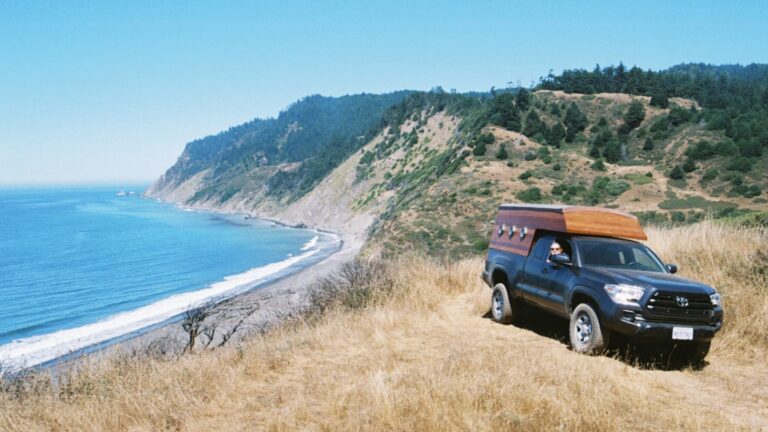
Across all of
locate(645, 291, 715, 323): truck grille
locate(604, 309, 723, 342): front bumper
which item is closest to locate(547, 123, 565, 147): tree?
locate(645, 291, 715, 323): truck grille

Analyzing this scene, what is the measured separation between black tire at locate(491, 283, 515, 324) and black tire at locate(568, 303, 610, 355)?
1977mm

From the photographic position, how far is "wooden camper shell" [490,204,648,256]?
8867mm

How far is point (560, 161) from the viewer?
213ft

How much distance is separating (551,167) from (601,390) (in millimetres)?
60636

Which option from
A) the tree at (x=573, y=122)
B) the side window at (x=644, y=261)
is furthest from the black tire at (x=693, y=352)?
the tree at (x=573, y=122)

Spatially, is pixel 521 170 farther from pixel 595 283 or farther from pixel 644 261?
pixel 595 283

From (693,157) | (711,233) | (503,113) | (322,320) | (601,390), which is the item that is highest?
(503,113)

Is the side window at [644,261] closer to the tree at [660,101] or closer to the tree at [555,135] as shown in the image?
the tree at [555,135]

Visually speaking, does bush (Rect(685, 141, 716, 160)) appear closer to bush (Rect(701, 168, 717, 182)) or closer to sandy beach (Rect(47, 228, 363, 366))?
bush (Rect(701, 168, 717, 182))

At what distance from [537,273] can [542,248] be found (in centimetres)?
46

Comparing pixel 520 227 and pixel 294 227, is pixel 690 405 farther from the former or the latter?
pixel 294 227

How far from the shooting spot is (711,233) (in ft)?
40.4

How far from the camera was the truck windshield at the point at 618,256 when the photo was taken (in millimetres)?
8359

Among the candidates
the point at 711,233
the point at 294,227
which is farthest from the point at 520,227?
the point at 294,227
